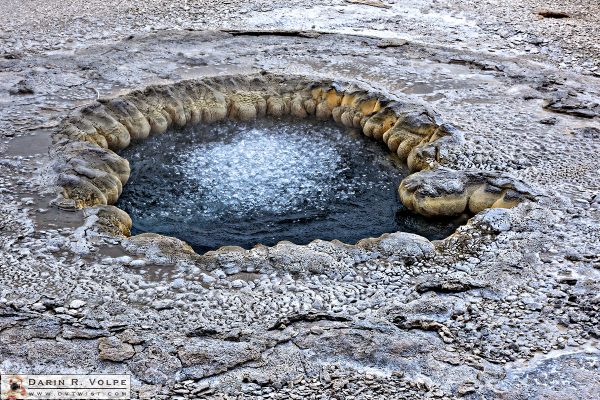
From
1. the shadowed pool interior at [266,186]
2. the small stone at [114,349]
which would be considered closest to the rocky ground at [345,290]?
the small stone at [114,349]

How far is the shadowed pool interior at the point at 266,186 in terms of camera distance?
377cm

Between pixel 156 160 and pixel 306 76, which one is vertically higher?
pixel 306 76

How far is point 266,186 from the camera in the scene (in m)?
4.13

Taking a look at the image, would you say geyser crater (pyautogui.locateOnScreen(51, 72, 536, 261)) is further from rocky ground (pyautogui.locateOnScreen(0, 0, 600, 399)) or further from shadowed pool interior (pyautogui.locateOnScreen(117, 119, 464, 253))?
rocky ground (pyautogui.locateOnScreen(0, 0, 600, 399))

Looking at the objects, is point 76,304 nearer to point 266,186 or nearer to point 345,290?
point 345,290

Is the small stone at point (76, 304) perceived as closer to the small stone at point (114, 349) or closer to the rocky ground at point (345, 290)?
the rocky ground at point (345, 290)

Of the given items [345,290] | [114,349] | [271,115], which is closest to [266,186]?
[271,115]

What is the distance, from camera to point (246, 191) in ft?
13.4

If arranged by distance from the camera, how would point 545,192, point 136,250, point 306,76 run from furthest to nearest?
point 306,76 → point 545,192 → point 136,250

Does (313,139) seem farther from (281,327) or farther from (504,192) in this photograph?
(281,327)

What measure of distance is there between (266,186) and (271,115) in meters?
0.95

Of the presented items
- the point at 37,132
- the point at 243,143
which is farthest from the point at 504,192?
the point at 37,132

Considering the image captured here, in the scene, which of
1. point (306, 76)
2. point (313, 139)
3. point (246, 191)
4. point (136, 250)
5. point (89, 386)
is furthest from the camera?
point (306, 76)

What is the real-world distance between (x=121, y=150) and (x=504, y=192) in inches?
89.0
